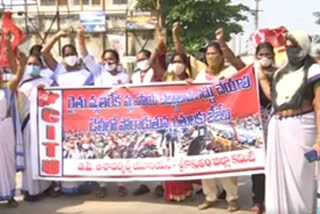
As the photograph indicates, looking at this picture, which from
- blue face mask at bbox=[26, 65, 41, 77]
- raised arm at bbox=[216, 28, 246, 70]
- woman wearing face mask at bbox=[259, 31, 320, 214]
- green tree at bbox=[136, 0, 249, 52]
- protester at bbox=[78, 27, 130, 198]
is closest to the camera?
woman wearing face mask at bbox=[259, 31, 320, 214]

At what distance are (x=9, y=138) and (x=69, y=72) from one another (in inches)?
Result: 38.0

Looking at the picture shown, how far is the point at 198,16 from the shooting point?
2942 centimetres

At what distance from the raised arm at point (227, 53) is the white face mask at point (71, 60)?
161cm

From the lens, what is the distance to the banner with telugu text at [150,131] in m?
6.03

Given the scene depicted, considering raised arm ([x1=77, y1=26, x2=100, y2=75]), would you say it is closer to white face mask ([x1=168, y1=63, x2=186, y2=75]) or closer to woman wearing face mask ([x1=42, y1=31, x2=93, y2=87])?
woman wearing face mask ([x1=42, y1=31, x2=93, y2=87])

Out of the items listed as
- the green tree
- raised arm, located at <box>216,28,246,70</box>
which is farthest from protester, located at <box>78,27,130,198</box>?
the green tree

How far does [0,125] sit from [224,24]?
24.8 meters

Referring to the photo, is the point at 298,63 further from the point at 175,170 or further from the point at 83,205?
the point at 83,205

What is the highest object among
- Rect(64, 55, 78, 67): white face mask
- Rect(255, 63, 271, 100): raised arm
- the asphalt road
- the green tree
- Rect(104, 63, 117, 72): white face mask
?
the green tree

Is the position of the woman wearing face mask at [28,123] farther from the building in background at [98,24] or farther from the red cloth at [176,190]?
the building in background at [98,24]

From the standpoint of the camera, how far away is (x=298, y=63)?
4.92 m

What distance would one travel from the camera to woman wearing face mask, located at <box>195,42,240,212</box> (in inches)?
240

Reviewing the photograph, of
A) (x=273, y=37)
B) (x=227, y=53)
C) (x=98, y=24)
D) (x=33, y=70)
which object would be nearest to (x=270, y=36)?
(x=273, y=37)

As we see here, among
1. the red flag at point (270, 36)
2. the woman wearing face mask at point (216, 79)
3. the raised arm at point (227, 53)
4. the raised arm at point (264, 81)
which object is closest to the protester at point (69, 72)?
the woman wearing face mask at point (216, 79)
